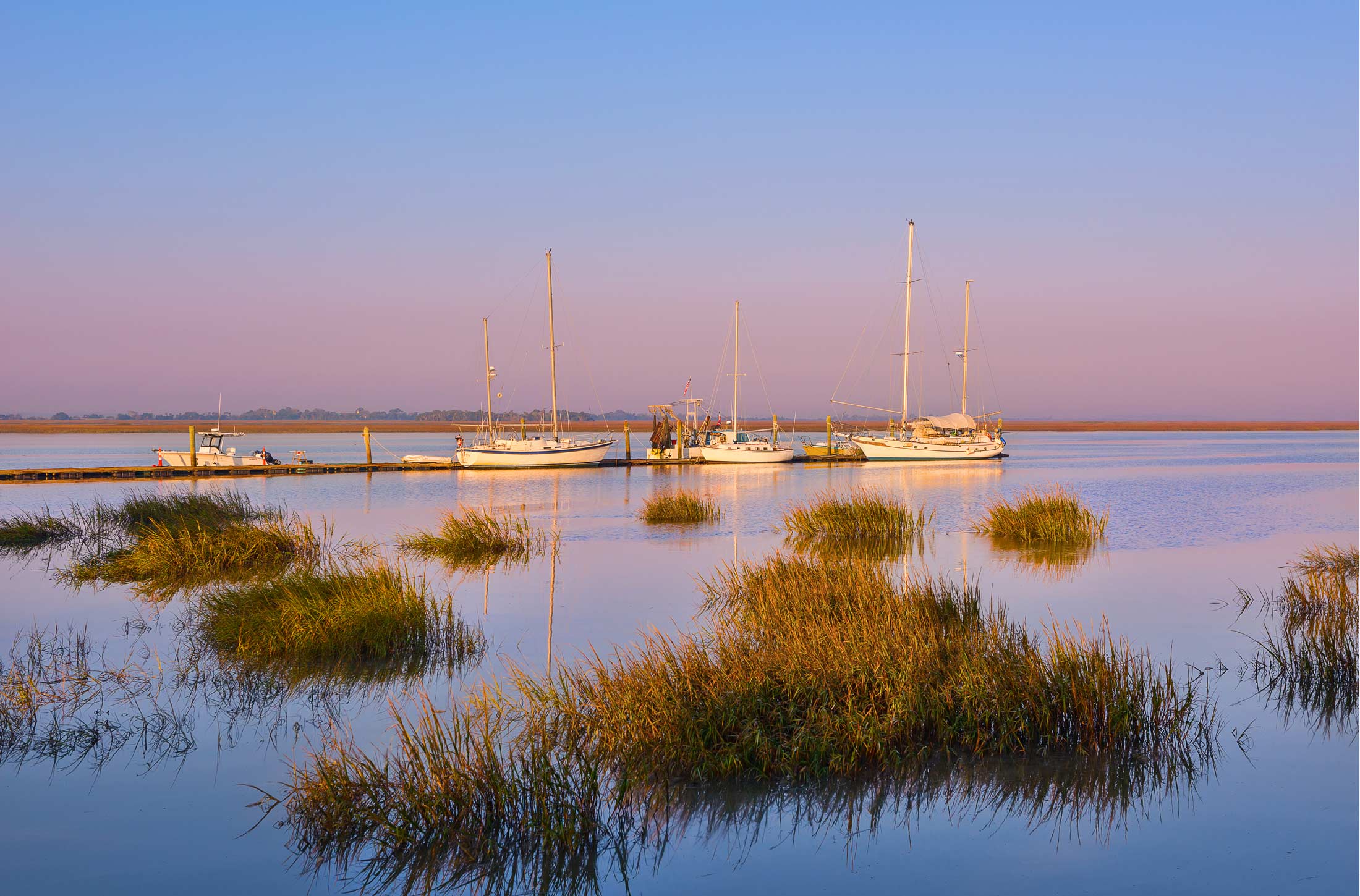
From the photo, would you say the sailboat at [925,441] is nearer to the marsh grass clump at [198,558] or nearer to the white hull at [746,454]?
the white hull at [746,454]

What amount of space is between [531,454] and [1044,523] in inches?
1557

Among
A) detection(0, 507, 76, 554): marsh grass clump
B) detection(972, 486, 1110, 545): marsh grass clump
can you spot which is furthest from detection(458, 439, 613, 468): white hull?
detection(972, 486, 1110, 545): marsh grass clump

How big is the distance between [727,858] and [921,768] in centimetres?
189

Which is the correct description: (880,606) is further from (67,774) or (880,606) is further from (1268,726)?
(67,774)

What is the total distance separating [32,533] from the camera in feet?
72.9

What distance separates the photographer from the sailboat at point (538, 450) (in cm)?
5738

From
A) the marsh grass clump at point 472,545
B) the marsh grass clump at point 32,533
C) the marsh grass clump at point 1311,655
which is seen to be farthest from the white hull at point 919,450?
the marsh grass clump at point 1311,655

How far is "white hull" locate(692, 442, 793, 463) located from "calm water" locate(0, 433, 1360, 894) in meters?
36.6

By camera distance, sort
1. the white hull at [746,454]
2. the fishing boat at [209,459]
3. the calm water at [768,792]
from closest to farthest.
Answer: the calm water at [768,792] → the fishing boat at [209,459] → the white hull at [746,454]

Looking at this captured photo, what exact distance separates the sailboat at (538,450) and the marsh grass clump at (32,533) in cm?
3318

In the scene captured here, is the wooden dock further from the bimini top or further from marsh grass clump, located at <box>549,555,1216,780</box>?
marsh grass clump, located at <box>549,555,1216,780</box>

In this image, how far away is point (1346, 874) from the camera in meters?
5.97

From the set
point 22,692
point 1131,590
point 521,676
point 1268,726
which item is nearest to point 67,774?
point 22,692

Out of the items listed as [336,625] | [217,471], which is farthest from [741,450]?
[336,625]
